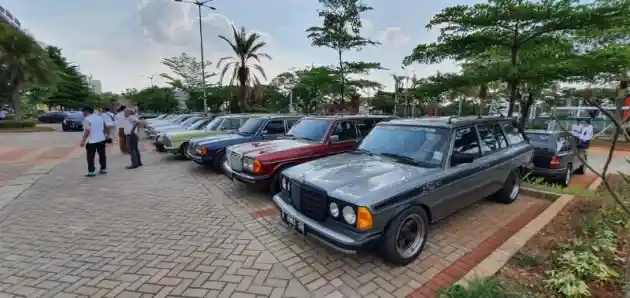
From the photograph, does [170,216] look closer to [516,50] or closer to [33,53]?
[516,50]

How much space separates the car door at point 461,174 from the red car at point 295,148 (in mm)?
2275

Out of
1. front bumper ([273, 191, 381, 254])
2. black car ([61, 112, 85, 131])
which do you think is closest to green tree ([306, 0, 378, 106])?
front bumper ([273, 191, 381, 254])

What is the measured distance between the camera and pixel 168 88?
4447cm

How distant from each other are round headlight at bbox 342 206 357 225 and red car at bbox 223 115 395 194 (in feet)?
8.41

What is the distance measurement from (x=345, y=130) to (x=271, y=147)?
1.68 m

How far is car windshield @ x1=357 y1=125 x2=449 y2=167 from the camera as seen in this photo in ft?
12.7

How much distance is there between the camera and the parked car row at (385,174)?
309cm

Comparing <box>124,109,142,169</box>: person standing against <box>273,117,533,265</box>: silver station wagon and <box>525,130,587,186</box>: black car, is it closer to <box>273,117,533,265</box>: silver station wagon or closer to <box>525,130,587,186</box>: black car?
<box>273,117,533,265</box>: silver station wagon

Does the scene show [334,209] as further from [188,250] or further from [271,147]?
[271,147]

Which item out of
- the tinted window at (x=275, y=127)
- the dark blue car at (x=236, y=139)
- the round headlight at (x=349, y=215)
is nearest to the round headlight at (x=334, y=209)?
the round headlight at (x=349, y=215)

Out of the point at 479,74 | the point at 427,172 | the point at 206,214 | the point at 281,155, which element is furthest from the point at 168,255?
the point at 479,74

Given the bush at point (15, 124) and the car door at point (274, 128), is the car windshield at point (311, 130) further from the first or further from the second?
the bush at point (15, 124)

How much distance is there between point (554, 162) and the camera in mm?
7102

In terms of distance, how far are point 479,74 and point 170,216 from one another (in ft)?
22.8
